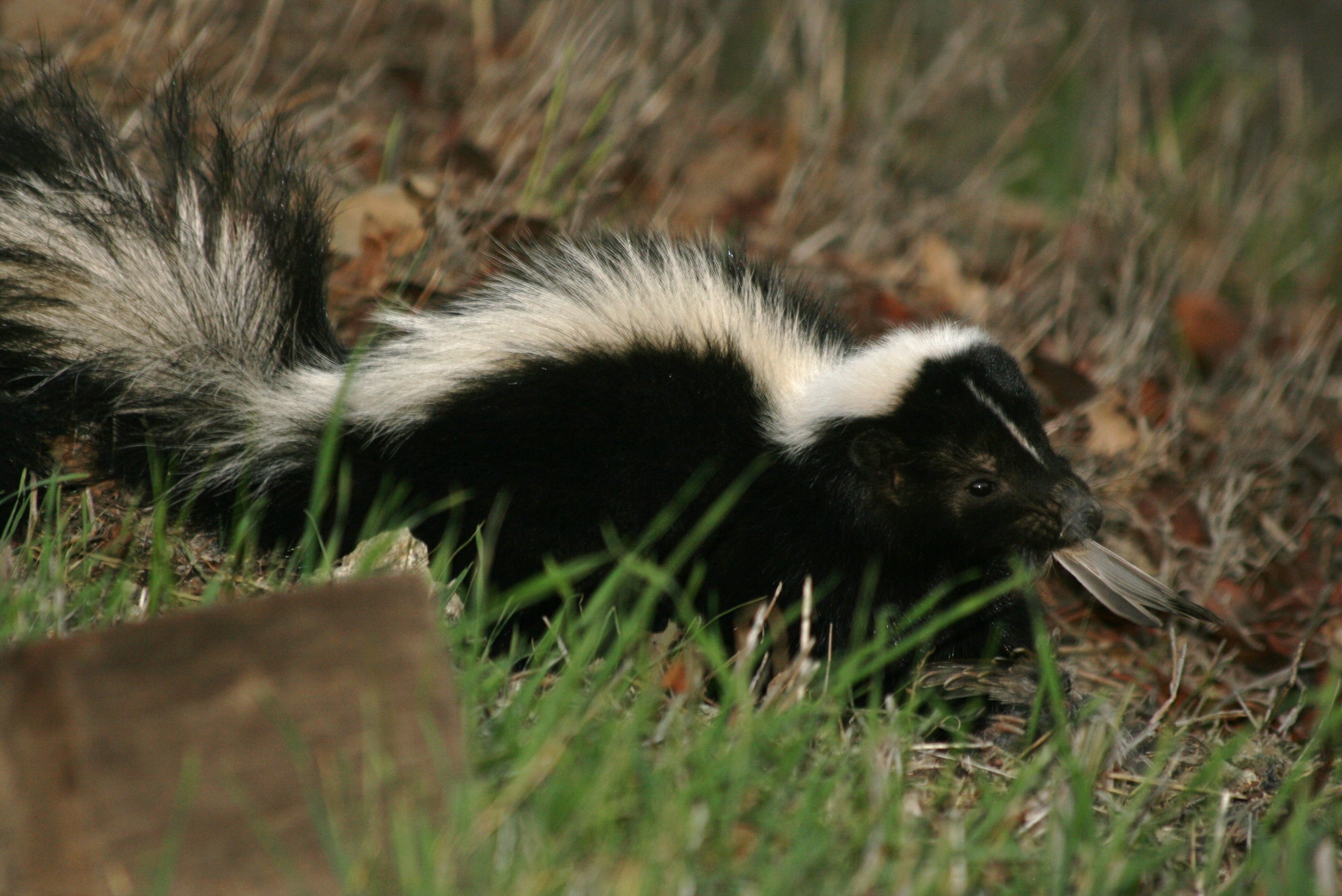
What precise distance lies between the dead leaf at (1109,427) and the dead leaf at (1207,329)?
0.92 meters

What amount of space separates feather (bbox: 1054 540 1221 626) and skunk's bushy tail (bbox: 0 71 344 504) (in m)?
2.14

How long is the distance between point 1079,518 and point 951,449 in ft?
1.20

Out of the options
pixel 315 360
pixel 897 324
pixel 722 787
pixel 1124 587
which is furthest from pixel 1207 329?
pixel 722 787

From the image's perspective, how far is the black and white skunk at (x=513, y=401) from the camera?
345cm

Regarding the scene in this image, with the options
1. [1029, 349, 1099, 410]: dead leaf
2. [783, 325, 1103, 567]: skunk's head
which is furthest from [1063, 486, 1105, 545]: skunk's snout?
[1029, 349, 1099, 410]: dead leaf

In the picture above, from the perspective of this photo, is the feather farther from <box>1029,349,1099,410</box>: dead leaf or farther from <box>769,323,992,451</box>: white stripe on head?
<box>1029,349,1099,410</box>: dead leaf

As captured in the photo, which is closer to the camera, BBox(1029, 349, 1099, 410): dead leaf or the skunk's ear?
the skunk's ear

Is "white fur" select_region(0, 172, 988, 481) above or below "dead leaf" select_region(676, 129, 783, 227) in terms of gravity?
above

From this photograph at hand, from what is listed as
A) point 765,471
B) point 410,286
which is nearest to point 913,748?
point 765,471

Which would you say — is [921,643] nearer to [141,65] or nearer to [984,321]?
[984,321]

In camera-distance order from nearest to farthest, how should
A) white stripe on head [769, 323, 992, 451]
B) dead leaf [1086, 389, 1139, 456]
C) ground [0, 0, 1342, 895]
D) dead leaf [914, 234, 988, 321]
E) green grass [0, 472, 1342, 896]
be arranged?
1. green grass [0, 472, 1342, 896]
2. ground [0, 0, 1342, 895]
3. white stripe on head [769, 323, 992, 451]
4. dead leaf [1086, 389, 1139, 456]
5. dead leaf [914, 234, 988, 321]

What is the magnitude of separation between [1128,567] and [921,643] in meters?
0.75

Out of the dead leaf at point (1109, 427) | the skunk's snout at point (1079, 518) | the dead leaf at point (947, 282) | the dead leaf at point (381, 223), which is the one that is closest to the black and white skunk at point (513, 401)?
the skunk's snout at point (1079, 518)

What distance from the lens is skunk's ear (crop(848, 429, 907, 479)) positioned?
3.59m
